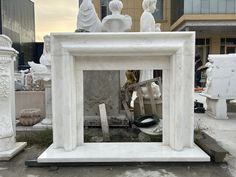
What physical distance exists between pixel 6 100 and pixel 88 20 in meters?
3.34

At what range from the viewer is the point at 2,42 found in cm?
371

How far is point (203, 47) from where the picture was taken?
23797 mm

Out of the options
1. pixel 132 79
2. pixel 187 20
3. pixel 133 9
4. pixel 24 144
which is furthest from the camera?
pixel 133 9

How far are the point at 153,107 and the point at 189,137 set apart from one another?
249 cm

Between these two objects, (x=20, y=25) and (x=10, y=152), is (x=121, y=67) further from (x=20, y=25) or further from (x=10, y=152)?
(x=20, y=25)

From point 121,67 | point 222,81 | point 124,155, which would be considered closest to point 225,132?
point 222,81

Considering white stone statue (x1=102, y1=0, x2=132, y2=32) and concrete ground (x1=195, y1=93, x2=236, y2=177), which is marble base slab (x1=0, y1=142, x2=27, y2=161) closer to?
concrete ground (x1=195, y1=93, x2=236, y2=177)

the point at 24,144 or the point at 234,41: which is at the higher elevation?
the point at 234,41

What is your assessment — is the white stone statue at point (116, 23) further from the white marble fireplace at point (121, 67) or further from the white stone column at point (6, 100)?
the white stone column at point (6, 100)

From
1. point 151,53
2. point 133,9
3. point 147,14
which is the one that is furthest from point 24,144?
point 133,9

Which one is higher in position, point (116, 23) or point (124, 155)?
point (116, 23)

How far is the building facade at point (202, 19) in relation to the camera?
66.9ft

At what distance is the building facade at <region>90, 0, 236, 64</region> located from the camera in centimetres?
2041

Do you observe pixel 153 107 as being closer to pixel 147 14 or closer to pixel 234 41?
pixel 147 14
